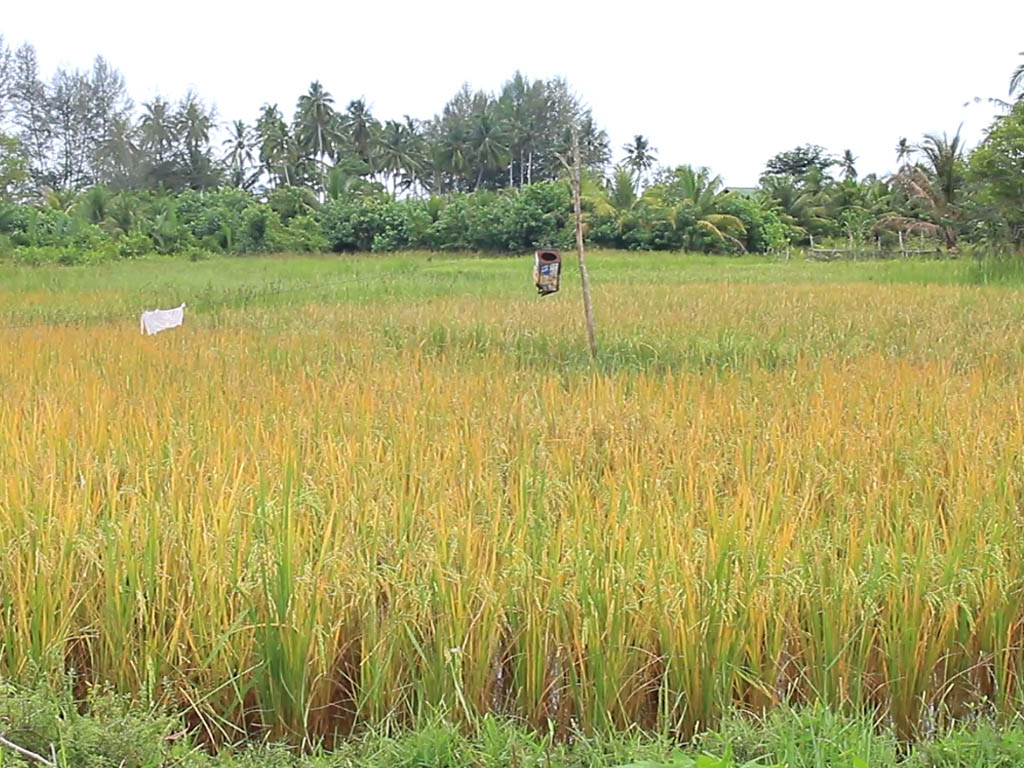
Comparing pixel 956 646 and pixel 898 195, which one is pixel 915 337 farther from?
pixel 898 195

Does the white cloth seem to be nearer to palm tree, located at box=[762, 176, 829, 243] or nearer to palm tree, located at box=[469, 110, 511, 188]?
palm tree, located at box=[762, 176, 829, 243]

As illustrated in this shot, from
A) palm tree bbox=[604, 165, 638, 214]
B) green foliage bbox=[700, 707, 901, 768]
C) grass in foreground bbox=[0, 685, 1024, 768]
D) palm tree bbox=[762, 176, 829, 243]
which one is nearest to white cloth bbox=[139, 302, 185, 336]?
grass in foreground bbox=[0, 685, 1024, 768]

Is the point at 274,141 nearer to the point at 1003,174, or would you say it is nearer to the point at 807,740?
the point at 1003,174

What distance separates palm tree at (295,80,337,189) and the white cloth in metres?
30.6

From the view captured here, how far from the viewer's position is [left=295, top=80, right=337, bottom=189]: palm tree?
37031 millimetres

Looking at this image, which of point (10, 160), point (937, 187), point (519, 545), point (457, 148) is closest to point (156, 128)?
point (457, 148)

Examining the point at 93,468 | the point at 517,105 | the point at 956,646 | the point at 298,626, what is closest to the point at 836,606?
the point at 956,646

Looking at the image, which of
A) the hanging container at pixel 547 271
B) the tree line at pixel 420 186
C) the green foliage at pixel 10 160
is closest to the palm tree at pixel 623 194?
the tree line at pixel 420 186

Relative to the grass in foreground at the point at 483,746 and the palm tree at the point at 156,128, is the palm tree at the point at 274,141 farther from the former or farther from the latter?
the grass in foreground at the point at 483,746

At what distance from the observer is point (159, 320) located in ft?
24.1

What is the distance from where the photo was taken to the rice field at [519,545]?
81.9 inches

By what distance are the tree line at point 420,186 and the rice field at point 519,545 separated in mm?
11211

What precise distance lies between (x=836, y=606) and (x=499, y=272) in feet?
48.0

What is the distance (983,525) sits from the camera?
2.61 m
